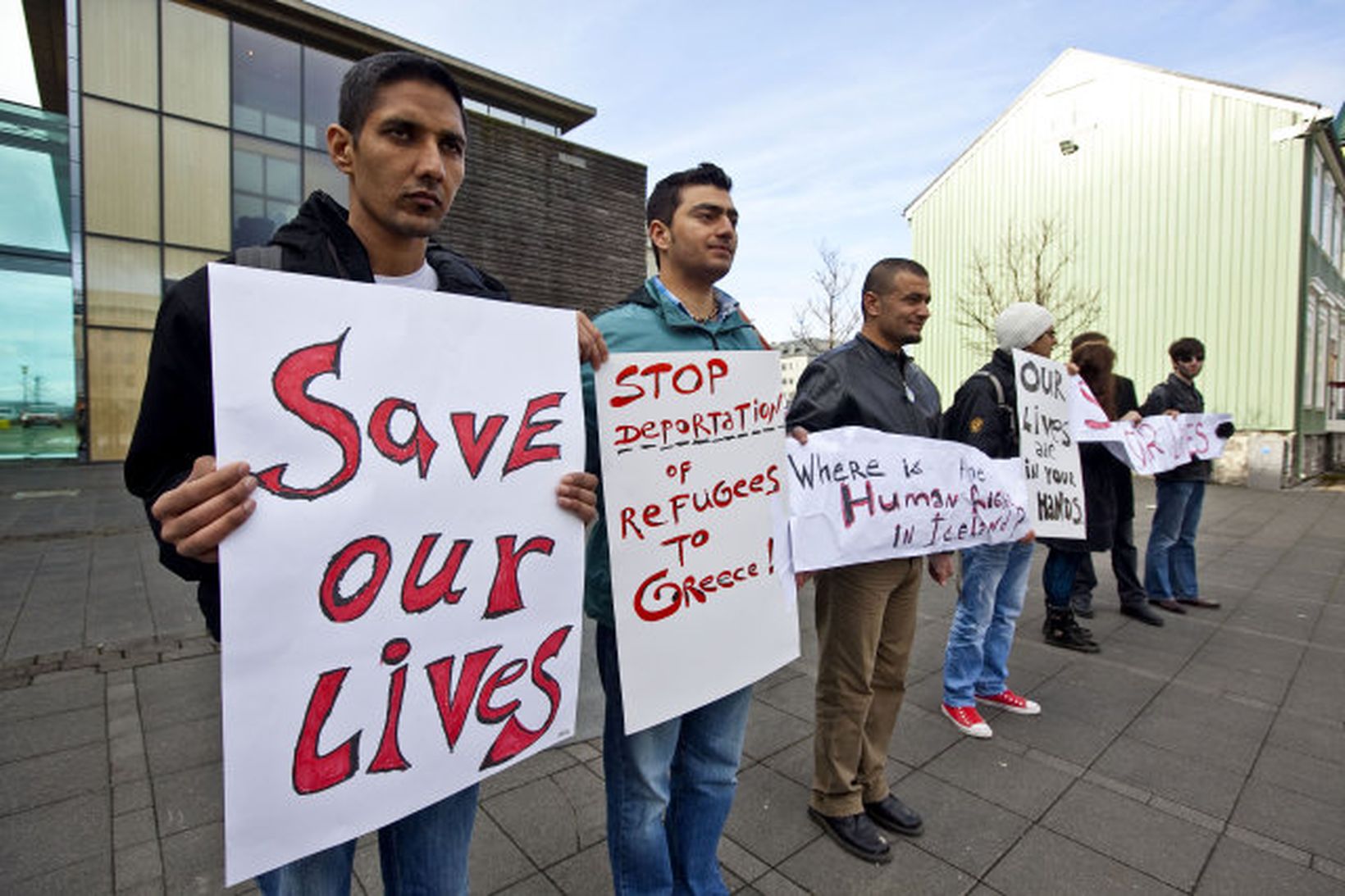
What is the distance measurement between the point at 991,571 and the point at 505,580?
261cm

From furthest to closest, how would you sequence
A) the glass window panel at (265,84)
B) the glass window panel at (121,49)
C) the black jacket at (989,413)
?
the glass window panel at (265,84) → the glass window panel at (121,49) → the black jacket at (989,413)

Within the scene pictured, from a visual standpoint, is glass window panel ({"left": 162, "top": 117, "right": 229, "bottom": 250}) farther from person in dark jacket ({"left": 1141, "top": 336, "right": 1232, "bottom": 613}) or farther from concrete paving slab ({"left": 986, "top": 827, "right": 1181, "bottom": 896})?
concrete paving slab ({"left": 986, "top": 827, "right": 1181, "bottom": 896})

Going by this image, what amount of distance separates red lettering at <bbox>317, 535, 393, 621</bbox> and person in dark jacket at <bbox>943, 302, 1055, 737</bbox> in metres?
2.71

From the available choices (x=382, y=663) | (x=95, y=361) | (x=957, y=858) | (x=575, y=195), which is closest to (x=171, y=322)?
(x=382, y=663)

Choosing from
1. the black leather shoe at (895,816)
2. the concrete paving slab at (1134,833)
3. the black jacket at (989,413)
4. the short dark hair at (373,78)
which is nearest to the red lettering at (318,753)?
the short dark hair at (373,78)

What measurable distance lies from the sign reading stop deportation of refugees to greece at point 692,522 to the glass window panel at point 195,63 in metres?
17.5

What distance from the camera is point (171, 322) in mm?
1079

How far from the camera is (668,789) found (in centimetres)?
176

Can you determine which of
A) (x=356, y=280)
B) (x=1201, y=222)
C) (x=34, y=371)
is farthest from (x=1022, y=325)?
(x=34, y=371)

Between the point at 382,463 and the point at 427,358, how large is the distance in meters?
0.20

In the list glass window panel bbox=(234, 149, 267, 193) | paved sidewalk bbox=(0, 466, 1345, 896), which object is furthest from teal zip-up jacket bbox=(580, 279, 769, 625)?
glass window panel bbox=(234, 149, 267, 193)

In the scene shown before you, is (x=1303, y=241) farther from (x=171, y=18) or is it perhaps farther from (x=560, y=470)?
(x=171, y=18)

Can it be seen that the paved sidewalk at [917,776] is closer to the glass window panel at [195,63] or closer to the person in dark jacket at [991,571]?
the person in dark jacket at [991,571]

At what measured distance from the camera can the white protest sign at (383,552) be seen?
3.26ft
